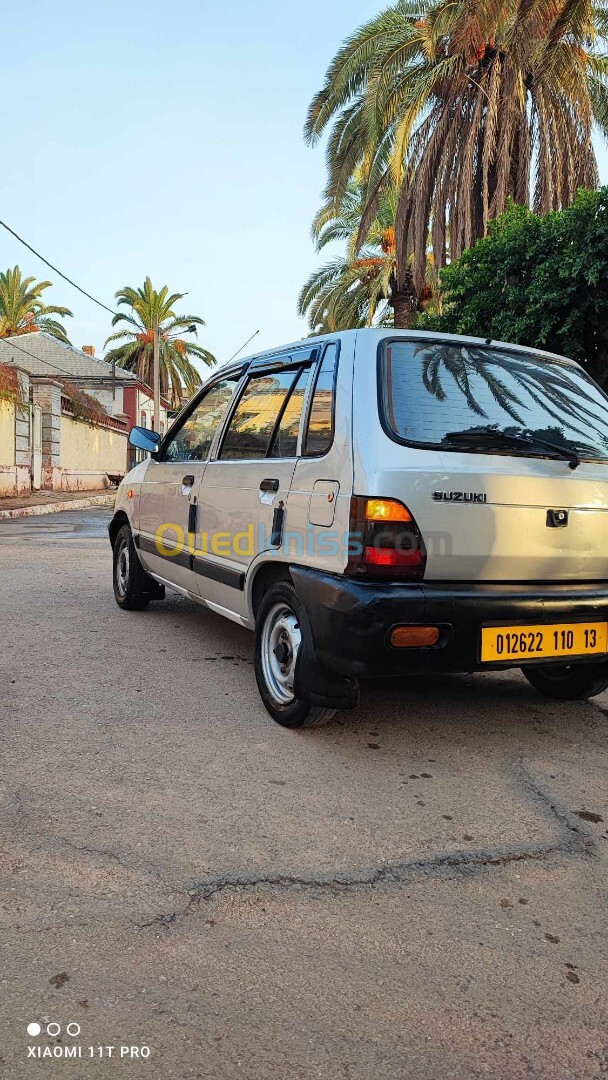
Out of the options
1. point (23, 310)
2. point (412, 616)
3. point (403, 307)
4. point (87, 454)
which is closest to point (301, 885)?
point (412, 616)

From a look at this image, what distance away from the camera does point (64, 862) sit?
238 centimetres

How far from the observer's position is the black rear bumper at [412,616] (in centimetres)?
297

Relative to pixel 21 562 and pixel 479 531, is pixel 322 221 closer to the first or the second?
pixel 21 562

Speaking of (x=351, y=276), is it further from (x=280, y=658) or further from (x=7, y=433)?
(x=280, y=658)

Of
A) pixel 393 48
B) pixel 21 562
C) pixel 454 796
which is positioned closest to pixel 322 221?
pixel 393 48

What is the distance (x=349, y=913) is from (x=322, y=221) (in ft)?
68.6

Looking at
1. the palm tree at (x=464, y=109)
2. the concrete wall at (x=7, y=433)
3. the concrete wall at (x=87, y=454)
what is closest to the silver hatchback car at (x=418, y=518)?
the palm tree at (x=464, y=109)

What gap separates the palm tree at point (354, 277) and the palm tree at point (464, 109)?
436 centimetres

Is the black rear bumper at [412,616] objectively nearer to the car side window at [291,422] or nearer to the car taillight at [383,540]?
the car taillight at [383,540]

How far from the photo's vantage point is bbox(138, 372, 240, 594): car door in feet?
15.6

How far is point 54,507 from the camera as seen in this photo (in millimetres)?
19594

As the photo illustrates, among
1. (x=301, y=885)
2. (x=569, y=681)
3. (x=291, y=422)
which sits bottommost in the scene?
(x=301, y=885)

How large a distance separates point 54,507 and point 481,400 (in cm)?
1762

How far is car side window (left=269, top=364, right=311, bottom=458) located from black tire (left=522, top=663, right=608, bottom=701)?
1.61 m
